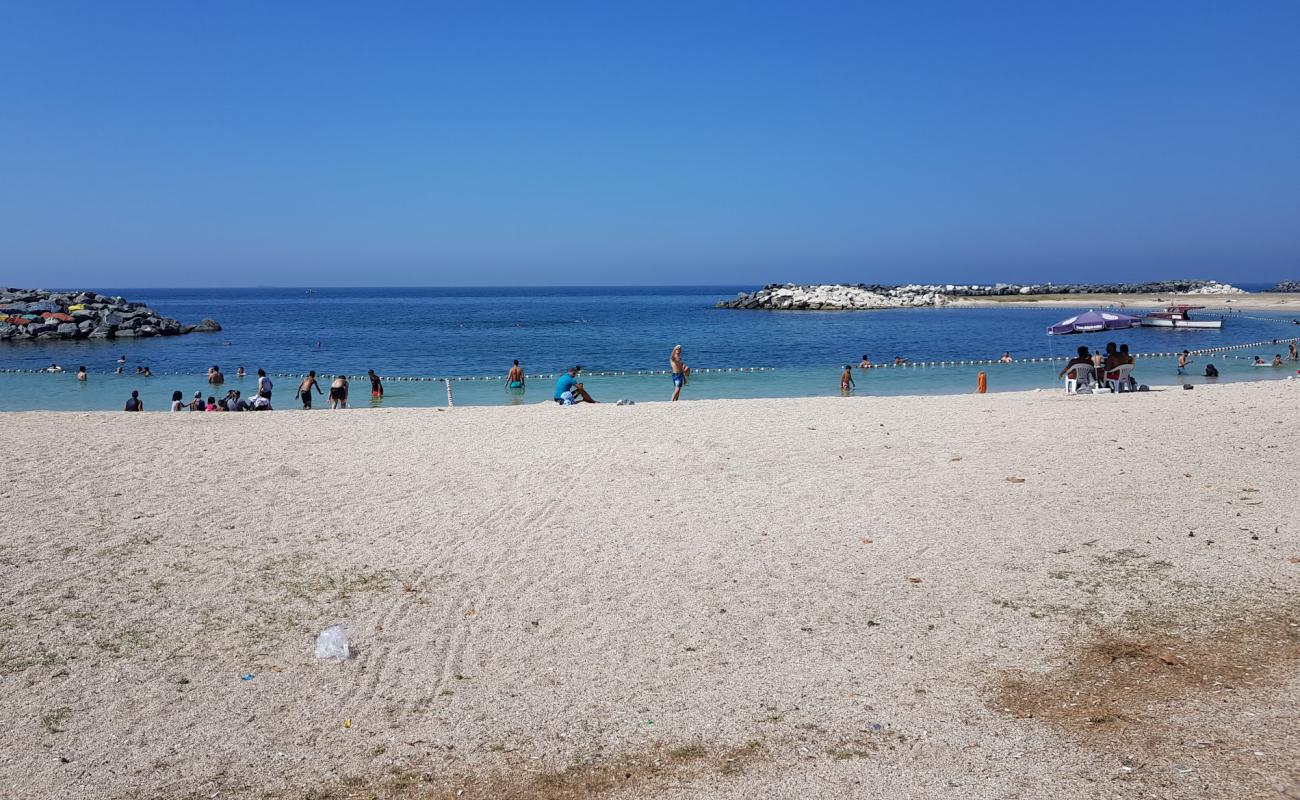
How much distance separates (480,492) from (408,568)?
265cm

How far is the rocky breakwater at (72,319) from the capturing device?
177ft

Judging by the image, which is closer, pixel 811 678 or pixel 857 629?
pixel 811 678

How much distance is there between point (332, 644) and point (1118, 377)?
17.9 metres

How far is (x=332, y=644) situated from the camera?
6215 mm

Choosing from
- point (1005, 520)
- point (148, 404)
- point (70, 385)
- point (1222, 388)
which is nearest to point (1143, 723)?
point (1005, 520)

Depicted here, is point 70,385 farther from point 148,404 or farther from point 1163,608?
point 1163,608

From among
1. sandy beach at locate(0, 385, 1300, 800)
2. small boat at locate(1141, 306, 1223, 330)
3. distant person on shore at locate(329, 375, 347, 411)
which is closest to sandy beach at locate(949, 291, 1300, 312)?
small boat at locate(1141, 306, 1223, 330)

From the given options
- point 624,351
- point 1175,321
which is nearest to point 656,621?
point 624,351

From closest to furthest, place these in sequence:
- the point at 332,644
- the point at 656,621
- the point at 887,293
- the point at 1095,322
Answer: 1. the point at 332,644
2. the point at 656,621
3. the point at 1095,322
4. the point at 887,293

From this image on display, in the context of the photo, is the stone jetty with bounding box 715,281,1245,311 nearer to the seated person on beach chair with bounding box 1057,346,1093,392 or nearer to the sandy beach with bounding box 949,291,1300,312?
the sandy beach with bounding box 949,291,1300,312

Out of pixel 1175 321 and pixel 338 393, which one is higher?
pixel 1175 321

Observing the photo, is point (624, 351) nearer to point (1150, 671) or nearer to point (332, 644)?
point (332, 644)

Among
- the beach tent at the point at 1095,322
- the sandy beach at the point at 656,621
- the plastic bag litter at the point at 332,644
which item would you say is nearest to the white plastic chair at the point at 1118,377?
the sandy beach at the point at 656,621

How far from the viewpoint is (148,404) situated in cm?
2625
